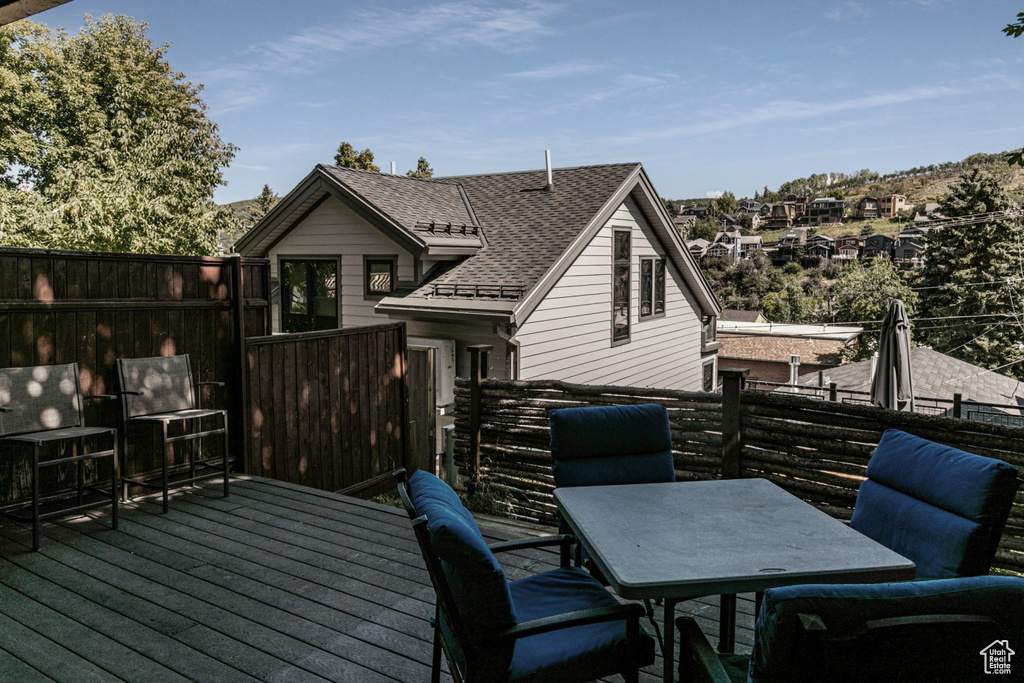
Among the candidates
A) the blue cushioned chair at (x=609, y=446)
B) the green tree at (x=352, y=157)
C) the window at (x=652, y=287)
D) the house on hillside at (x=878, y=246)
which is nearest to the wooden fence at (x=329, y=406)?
the blue cushioned chair at (x=609, y=446)

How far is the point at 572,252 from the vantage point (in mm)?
10516

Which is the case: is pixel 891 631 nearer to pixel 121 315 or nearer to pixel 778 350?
pixel 121 315

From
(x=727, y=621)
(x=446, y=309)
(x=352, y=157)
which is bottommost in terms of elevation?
(x=727, y=621)

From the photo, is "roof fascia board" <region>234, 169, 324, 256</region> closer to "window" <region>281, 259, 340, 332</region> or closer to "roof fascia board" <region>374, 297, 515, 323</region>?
"window" <region>281, 259, 340, 332</region>

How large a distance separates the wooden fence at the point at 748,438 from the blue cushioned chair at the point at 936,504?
1.59 m

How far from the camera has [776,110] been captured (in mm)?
71000

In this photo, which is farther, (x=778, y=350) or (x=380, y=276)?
(x=778, y=350)

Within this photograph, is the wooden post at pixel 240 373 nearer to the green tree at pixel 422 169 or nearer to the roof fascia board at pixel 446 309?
the roof fascia board at pixel 446 309

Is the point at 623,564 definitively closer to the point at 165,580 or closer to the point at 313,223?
the point at 165,580

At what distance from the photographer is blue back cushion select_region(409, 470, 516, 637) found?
187 cm

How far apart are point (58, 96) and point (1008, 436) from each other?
83.6ft

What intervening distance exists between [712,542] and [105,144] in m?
24.6

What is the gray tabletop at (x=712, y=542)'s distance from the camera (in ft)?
6.73

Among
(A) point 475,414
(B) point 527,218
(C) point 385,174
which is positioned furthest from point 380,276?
(A) point 475,414
